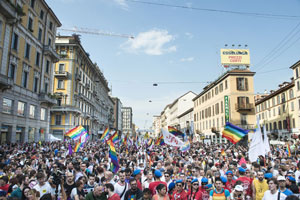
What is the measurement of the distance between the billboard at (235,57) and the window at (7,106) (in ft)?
112

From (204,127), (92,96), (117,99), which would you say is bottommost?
(204,127)

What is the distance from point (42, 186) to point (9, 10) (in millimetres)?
21860

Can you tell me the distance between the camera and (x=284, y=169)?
8.25 m

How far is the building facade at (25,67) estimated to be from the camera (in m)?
22.8

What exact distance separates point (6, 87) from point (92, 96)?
129ft

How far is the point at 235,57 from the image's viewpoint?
4278cm

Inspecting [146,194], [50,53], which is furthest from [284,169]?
[50,53]

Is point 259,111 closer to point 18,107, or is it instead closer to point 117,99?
point 18,107

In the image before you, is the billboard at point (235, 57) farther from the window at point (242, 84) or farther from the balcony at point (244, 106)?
the balcony at point (244, 106)

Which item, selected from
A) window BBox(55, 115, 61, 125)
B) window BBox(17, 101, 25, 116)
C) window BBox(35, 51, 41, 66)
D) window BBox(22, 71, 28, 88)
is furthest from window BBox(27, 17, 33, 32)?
window BBox(55, 115, 61, 125)

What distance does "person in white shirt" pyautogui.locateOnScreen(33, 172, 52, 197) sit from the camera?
6195 mm

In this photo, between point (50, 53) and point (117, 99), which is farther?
point (117, 99)

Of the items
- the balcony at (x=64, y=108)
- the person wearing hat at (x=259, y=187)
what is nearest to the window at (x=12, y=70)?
the balcony at (x=64, y=108)

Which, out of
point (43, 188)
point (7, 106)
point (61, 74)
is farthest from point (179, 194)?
point (61, 74)
